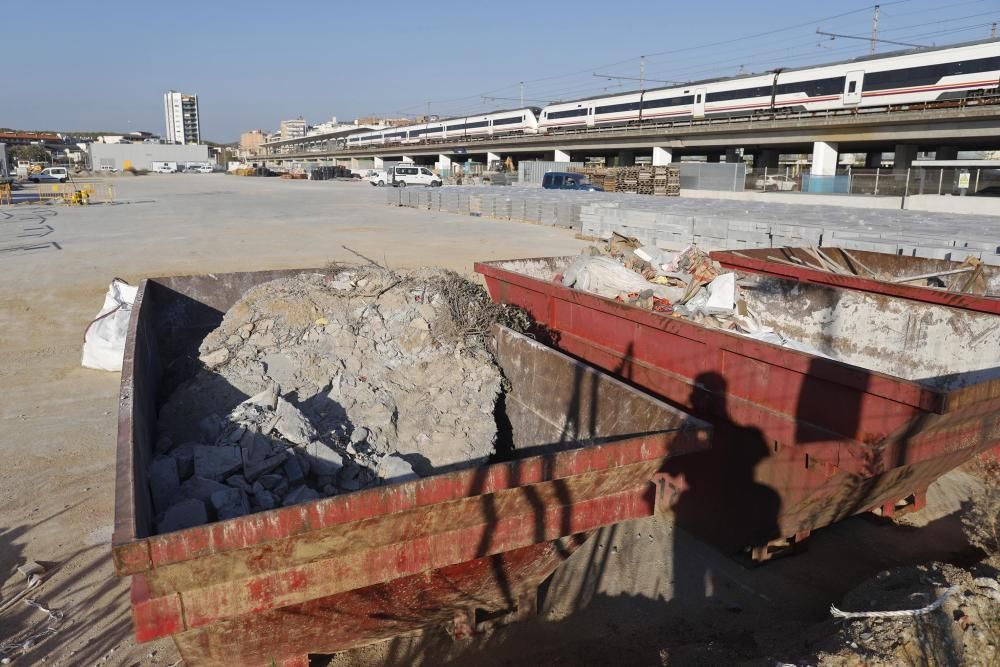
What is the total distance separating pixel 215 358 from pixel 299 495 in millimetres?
1976

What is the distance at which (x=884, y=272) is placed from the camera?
814 centimetres

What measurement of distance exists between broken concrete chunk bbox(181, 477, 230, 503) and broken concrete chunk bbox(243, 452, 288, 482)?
184 millimetres

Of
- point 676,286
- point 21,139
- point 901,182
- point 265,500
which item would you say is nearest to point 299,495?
point 265,500

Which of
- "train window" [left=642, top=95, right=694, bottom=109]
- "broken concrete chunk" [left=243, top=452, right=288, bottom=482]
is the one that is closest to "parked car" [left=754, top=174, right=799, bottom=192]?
"train window" [left=642, top=95, right=694, bottom=109]

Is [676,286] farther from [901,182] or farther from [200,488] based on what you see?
[901,182]

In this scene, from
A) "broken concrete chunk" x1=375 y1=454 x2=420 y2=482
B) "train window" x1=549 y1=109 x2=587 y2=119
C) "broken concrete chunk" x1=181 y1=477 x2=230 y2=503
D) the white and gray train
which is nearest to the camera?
"broken concrete chunk" x1=181 y1=477 x2=230 y2=503

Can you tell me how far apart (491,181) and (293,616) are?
50601 mm

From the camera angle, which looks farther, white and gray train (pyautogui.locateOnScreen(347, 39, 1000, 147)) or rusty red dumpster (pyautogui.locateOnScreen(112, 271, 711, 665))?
white and gray train (pyautogui.locateOnScreen(347, 39, 1000, 147))

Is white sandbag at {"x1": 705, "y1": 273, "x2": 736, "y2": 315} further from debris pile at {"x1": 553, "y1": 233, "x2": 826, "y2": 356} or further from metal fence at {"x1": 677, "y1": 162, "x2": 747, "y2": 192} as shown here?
metal fence at {"x1": 677, "y1": 162, "x2": 747, "y2": 192}

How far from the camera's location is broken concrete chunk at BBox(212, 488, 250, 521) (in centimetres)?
354

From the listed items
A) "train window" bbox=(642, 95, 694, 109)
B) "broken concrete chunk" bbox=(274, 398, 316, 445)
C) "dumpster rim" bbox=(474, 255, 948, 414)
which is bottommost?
"broken concrete chunk" bbox=(274, 398, 316, 445)

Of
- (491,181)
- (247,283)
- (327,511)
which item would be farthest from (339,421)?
(491,181)

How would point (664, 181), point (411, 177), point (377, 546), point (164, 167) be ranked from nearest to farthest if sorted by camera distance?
point (377, 546), point (664, 181), point (411, 177), point (164, 167)

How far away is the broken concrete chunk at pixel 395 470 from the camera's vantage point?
4.30 meters
